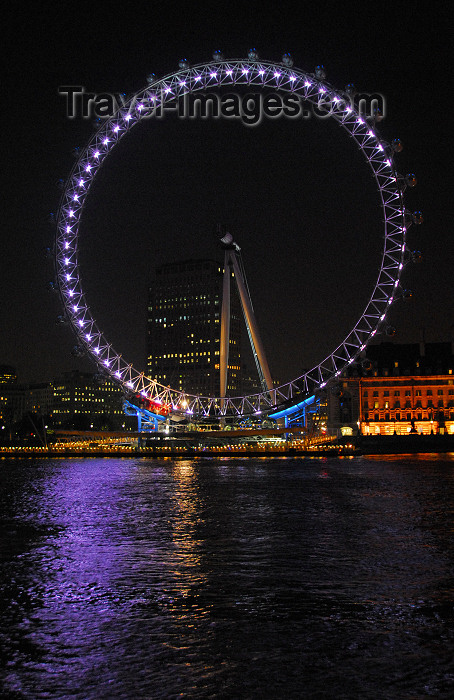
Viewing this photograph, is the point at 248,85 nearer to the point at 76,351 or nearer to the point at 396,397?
the point at 76,351

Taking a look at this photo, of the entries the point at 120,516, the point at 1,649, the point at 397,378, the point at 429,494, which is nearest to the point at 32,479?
the point at 120,516

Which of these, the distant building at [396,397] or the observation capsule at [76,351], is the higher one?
the observation capsule at [76,351]

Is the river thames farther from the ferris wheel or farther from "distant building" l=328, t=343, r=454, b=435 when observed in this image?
"distant building" l=328, t=343, r=454, b=435

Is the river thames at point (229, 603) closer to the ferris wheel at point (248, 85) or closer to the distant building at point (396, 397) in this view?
the ferris wheel at point (248, 85)

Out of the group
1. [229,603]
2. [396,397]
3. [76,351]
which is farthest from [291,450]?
[229,603]

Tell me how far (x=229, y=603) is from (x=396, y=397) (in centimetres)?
11612

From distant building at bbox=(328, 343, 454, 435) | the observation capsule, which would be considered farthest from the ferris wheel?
distant building at bbox=(328, 343, 454, 435)

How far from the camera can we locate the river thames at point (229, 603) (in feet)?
37.2

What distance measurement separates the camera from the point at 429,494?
130 feet

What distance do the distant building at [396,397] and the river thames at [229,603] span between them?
94476 millimetres

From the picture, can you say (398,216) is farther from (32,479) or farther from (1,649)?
(1,649)

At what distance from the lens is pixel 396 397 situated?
420ft

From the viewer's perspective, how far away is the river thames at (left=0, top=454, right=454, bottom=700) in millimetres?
11328

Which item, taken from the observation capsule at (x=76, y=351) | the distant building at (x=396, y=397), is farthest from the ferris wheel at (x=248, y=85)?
the distant building at (x=396, y=397)
